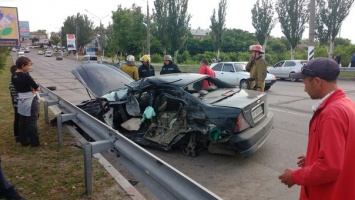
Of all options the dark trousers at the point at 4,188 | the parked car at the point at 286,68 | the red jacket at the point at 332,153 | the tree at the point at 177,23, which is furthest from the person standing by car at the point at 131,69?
the tree at the point at 177,23

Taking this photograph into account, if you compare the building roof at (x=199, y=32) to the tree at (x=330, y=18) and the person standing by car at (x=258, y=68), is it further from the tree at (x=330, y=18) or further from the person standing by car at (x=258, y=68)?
the person standing by car at (x=258, y=68)

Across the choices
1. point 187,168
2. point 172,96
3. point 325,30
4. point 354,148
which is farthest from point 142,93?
point 325,30

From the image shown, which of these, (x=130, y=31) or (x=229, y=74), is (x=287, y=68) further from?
(x=130, y=31)

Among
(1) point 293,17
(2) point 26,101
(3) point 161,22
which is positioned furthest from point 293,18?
(2) point 26,101

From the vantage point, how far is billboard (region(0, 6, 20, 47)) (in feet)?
65.4

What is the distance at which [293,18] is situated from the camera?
30.5 m

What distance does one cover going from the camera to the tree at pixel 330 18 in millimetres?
27422

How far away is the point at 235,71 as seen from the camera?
1556 centimetres

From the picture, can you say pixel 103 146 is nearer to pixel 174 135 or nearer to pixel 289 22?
pixel 174 135

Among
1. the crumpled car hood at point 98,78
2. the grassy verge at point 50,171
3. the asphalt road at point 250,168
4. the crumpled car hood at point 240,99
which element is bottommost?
the asphalt road at point 250,168

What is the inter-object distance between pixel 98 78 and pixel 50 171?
2.66 meters

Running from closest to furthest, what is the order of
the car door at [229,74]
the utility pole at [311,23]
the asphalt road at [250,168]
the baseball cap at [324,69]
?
the baseball cap at [324,69]
the asphalt road at [250,168]
the utility pole at [311,23]
the car door at [229,74]

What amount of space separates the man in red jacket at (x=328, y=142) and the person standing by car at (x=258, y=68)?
18.5ft

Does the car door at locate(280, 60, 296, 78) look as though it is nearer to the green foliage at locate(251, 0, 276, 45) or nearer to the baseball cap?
the green foliage at locate(251, 0, 276, 45)
